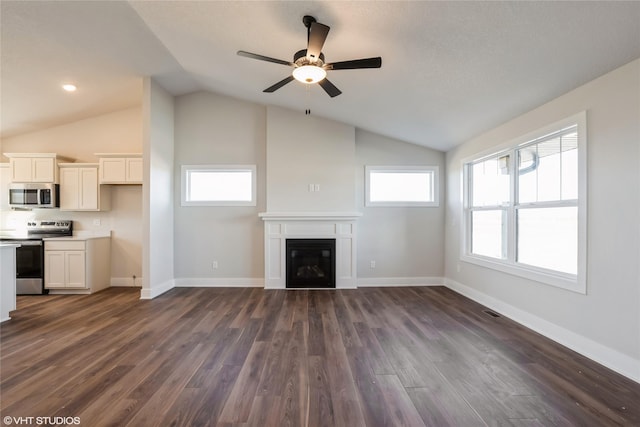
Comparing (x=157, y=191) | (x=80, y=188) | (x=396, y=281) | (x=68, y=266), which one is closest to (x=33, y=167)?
(x=80, y=188)

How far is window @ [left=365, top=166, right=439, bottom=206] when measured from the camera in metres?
4.88

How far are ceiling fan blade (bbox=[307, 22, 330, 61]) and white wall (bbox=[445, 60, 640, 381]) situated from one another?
237 centimetres

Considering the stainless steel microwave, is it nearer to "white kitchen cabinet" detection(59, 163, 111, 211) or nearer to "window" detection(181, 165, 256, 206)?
"white kitchen cabinet" detection(59, 163, 111, 211)

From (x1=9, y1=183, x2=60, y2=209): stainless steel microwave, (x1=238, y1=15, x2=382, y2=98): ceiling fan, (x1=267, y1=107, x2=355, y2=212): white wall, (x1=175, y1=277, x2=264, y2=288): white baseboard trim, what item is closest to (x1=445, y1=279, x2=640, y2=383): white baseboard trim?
(x1=267, y1=107, x2=355, y2=212): white wall

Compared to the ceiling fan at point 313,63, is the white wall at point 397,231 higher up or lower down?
lower down

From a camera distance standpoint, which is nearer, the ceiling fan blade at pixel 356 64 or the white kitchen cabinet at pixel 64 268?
the ceiling fan blade at pixel 356 64

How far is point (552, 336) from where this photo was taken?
8.70ft

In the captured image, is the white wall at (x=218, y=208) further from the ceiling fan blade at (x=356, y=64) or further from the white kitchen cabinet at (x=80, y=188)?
→ the ceiling fan blade at (x=356, y=64)

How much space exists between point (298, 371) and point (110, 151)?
511cm

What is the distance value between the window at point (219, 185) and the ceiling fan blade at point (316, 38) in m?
2.90

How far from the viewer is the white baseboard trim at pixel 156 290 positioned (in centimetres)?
398

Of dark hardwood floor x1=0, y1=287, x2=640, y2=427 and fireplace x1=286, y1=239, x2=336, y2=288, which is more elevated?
fireplace x1=286, y1=239, x2=336, y2=288

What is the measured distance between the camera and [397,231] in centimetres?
487

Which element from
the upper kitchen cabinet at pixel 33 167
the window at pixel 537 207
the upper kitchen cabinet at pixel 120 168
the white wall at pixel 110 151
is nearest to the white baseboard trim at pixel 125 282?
the white wall at pixel 110 151
